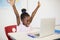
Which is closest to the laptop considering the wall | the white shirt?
the white shirt

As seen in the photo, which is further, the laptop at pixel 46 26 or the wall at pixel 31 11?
→ the wall at pixel 31 11

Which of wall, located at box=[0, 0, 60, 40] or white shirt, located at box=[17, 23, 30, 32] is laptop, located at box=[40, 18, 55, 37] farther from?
wall, located at box=[0, 0, 60, 40]

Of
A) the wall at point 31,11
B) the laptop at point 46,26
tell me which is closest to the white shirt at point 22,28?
the laptop at point 46,26

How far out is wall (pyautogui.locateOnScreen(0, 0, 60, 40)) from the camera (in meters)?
3.62

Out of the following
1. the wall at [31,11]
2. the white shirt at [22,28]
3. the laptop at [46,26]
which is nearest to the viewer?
the laptop at [46,26]

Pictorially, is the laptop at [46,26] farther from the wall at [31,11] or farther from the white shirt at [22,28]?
the wall at [31,11]

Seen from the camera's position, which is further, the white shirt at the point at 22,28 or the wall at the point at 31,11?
the wall at the point at 31,11

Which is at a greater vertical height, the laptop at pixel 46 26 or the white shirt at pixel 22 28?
the laptop at pixel 46 26

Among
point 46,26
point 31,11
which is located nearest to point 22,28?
point 46,26

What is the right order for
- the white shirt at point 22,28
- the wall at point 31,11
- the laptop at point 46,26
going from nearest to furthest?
1. the laptop at point 46,26
2. the white shirt at point 22,28
3. the wall at point 31,11

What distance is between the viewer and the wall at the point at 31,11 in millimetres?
3615

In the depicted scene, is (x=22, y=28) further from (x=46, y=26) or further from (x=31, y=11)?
(x=31, y=11)

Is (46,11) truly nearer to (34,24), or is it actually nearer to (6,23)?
(34,24)

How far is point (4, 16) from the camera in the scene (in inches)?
142
